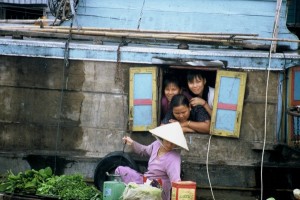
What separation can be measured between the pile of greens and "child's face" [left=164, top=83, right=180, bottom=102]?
2.86 meters

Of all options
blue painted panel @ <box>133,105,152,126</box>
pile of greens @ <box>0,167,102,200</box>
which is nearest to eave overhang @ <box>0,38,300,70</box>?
blue painted panel @ <box>133,105,152,126</box>

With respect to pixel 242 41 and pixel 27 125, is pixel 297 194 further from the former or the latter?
pixel 27 125

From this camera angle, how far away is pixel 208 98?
34.5ft

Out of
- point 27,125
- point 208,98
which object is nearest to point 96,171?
point 27,125

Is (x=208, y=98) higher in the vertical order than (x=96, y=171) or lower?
higher

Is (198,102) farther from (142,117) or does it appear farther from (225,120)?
(142,117)

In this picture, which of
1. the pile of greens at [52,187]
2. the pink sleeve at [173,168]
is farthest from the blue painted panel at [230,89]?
the pile of greens at [52,187]

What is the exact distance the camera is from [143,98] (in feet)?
34.1

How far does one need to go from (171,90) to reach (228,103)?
1.05 m

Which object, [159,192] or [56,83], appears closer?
[159,192]

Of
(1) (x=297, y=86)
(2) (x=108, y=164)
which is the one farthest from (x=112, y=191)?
(1) (x=297, y=86)

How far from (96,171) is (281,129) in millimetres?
3339

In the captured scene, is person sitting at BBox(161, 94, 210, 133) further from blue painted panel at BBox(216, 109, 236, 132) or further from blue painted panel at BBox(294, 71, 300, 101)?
blue painted panel at BBox(294, 71, 300, 101)

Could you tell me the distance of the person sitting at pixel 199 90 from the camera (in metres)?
10.5
